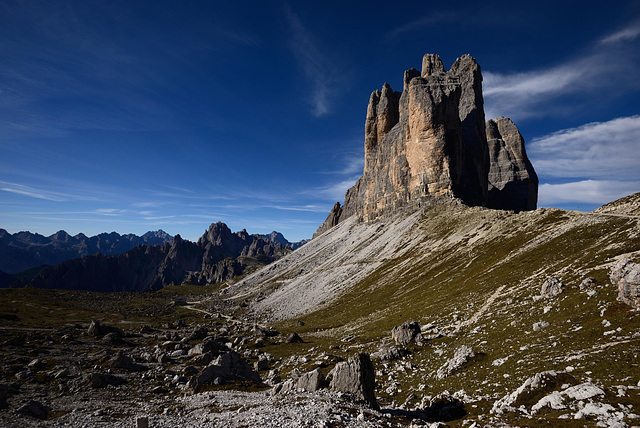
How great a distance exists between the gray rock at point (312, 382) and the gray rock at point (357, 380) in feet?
4.00

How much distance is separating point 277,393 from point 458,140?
164569mm

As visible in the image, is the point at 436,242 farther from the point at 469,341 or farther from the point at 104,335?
the point at 104,335

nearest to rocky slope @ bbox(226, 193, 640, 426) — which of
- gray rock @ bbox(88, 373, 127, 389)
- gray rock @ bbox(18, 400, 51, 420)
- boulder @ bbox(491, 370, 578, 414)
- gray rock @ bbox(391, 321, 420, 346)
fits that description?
boulder @ bbox(491, 370, 578, 414)

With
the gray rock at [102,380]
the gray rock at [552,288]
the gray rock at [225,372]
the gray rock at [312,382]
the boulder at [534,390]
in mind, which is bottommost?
the gray rock at [102,380]

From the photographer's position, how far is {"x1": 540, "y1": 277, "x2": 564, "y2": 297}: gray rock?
115ft

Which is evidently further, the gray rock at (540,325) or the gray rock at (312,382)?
the gray rock at (540,325)

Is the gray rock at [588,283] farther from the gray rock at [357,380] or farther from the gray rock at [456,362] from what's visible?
the gray rock at [357,380]

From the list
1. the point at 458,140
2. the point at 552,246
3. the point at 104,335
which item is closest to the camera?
the point at 552,246

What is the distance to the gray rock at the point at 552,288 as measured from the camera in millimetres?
35125

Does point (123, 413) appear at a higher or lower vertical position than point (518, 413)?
lower

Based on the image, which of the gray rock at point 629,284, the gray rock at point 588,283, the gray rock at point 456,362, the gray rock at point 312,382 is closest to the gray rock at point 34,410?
the gray rock at point 312,382

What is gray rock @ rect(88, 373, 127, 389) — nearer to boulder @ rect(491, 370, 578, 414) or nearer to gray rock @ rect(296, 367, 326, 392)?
gray rock @ rect(296, 367, 326, 392)

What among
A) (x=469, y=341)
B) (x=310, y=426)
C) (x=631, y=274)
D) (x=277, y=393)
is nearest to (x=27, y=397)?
(x=277, y=393)

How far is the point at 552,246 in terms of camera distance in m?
56.3
